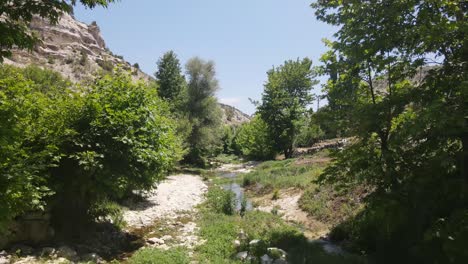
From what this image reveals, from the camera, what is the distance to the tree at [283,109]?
145 ft

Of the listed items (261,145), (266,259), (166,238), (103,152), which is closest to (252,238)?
(266,259)

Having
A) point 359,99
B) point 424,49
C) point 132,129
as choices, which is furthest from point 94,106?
point 424,49

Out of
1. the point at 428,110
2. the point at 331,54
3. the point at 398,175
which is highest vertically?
the point at 331,54

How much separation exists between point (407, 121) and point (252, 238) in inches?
261

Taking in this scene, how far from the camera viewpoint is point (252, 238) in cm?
1122

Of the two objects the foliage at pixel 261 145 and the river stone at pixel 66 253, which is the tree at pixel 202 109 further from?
the river stone at pixel 66 253

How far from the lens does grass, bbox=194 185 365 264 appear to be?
937 cm

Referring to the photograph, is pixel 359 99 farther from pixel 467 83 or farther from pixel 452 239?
pixel 452 239

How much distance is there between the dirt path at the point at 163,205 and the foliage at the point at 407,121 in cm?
820

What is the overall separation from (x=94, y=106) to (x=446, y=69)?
949 cm

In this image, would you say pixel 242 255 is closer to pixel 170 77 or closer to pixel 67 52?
pixel 170 77

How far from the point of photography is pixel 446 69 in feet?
24.1

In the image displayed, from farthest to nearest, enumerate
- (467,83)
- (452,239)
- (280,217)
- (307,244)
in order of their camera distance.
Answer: (280,217) < (307,244) < (452,239) < (467,83)

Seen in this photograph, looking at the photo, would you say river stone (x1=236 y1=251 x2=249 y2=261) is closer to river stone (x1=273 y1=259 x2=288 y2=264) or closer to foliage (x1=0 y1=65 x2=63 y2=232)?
river stone (x1=273 y1=259 x2=288 y2=264)
